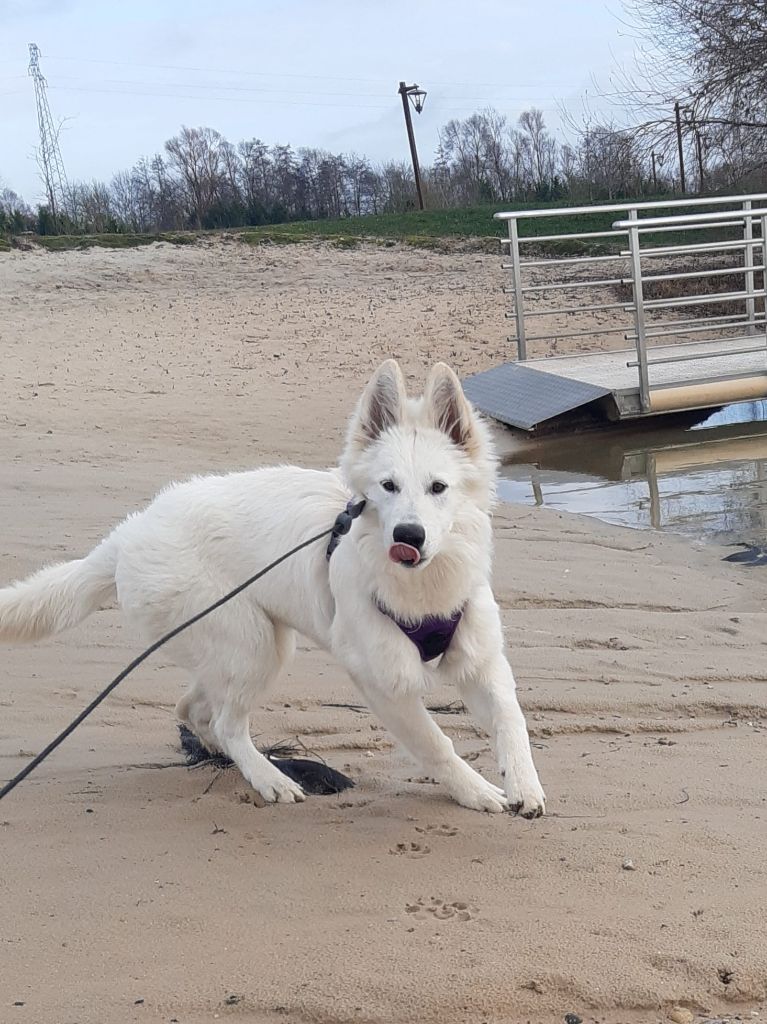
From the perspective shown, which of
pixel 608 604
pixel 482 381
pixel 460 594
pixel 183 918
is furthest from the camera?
pixel 482 381

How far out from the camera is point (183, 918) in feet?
11.5

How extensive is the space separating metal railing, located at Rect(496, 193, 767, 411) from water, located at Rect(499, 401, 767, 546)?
28.1 inches

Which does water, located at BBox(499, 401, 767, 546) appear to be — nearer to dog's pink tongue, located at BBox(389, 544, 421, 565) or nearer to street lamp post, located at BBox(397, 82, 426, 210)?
dog's pink tongue, located at BBox(389, 544, 421, 565)

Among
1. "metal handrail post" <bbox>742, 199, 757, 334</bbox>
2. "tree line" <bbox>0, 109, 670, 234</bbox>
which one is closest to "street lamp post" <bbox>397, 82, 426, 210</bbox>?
"tree line" <bbox>0, 109, 670, 234</bbox>

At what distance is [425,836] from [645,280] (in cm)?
1057

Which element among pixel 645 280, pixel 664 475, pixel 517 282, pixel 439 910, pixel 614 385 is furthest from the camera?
pixel 517 282

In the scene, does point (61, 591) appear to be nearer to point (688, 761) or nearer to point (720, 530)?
point (688, 761)

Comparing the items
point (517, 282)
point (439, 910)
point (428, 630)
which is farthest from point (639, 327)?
point (439, 910)

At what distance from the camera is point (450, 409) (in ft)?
14.0

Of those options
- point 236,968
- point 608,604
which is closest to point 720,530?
point 608,604

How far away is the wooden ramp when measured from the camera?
41.4ft

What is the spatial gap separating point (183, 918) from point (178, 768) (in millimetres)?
1316

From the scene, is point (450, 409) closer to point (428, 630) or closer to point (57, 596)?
point (428, 630)

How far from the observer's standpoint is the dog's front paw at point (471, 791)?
4.20 m
